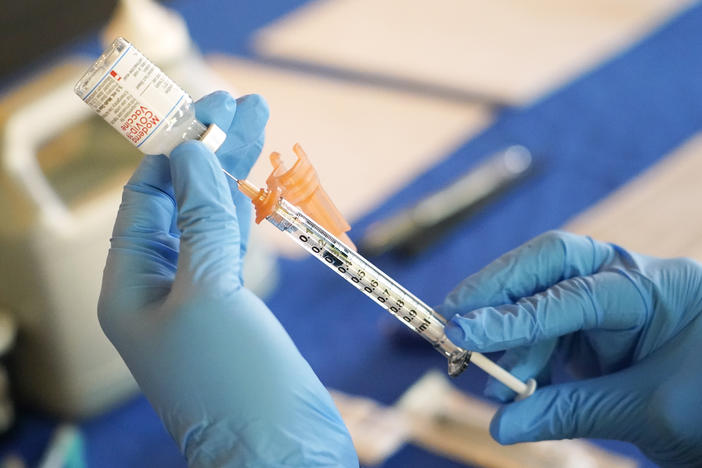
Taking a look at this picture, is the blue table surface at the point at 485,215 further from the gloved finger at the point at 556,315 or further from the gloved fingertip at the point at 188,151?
the gloved fingertip at the point at 188,151

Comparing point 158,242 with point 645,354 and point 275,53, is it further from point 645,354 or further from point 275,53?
point 275,53

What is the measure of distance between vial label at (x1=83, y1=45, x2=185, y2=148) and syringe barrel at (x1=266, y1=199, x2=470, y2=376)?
12cm

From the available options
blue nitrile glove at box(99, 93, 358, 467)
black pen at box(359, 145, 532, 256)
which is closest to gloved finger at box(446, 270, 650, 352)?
blue nitrile glove at box(99, 93, 358, 467)

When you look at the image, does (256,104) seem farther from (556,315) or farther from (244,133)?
(556,315)

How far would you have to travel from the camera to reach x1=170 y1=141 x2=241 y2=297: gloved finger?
0.59m

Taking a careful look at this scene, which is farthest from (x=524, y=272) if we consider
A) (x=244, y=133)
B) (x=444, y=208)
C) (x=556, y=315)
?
(x=444, y=208)

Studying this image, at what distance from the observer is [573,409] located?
715 mm

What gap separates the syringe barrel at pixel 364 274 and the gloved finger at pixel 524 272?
4 cm

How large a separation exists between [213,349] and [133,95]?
0.19 metres

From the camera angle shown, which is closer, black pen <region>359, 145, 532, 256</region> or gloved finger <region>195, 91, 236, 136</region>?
gloved finger <region>195, 91, 236, 136</region>

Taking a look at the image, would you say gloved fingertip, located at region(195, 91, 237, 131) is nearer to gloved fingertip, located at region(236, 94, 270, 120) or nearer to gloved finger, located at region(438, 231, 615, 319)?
gloved fingertip, located at region(236, 94, 270, 120)

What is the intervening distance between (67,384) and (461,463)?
0.50 m

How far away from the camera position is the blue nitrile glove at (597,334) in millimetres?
679

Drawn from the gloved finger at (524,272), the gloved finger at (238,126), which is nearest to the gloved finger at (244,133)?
the gloved finger at (238,126)
